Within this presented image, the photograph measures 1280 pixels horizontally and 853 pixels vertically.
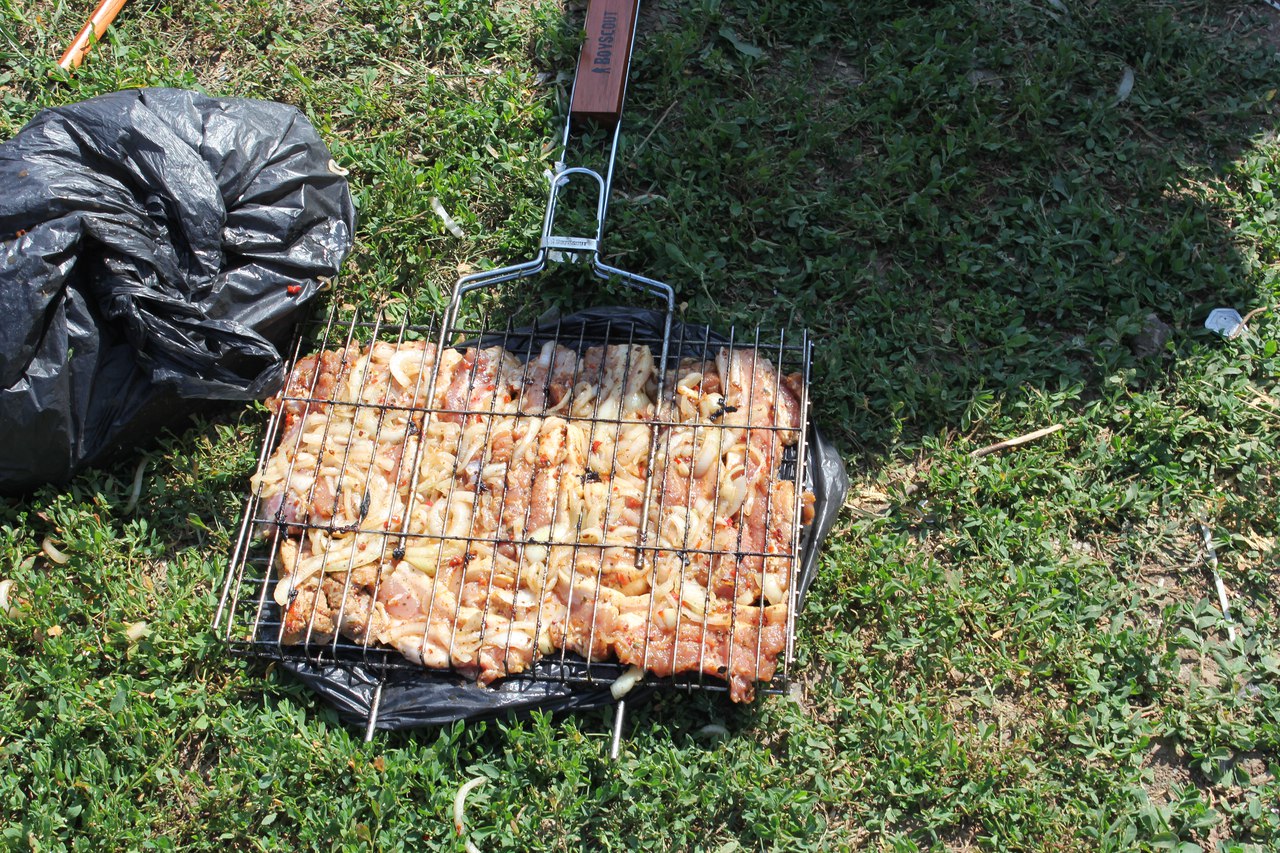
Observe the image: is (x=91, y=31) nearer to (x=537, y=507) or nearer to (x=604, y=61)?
(x=604, y=61)

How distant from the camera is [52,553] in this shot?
12.2 ft

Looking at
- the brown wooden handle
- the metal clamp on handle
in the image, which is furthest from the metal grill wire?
the brown wooden handle

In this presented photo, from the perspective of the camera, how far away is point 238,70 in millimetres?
4906

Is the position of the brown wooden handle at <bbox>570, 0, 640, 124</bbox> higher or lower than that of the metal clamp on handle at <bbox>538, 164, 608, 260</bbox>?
higher

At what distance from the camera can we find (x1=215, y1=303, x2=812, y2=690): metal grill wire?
10.7 ft

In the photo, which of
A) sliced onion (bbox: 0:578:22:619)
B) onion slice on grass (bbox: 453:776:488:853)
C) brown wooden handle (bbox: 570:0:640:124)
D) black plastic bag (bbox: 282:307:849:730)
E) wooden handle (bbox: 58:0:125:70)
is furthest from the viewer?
wooden handle (bbox: 58:0:125:70)

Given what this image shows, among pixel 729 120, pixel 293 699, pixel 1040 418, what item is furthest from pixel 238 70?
pixel 1040 418

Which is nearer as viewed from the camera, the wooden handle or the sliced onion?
the sliced onion

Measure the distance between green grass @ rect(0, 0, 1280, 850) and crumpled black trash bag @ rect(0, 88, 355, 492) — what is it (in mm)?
337

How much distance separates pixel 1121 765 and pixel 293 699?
9.12 ft

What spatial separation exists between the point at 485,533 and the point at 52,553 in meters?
1.69

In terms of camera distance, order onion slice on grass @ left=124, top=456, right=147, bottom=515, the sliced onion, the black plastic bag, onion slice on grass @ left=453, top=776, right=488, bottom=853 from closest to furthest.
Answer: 1. onion slice on grass @ left=453, top=776, right=488, bottom=853
2. the black plastic bag
3. the sliced onion
4. onion slice on grass @ left=124, top=456, right=147, bottom=515

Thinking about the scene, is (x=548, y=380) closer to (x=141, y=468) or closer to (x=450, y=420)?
(x=450, y=420)

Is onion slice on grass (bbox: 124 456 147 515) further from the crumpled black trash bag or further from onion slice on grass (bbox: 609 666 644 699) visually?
onion slice on grass (bbox: 609 666 644 699)
